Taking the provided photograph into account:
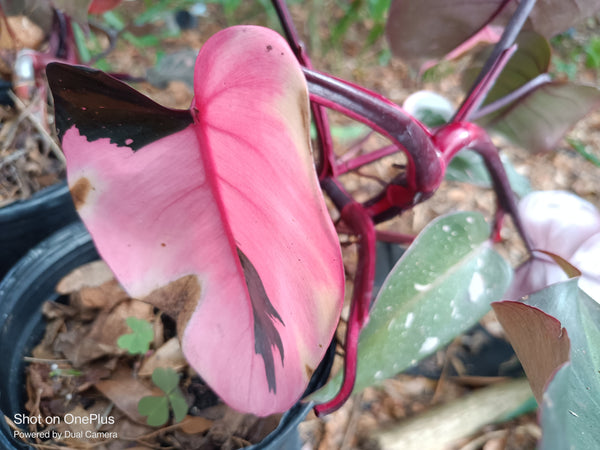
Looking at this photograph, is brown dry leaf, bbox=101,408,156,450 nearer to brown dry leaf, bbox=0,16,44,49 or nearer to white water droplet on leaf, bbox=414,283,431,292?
white water droplet on leaf, bbox=414,283,431,292

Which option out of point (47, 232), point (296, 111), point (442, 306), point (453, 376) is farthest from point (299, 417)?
point (47, 232)

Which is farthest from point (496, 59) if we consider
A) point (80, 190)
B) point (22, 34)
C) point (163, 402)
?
point (22, 34)

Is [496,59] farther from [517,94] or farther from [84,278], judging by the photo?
[84,278]

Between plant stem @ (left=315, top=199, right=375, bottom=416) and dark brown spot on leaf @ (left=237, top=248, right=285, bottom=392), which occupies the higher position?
dark brown spot on leaf @ (left=237, top=248, right=285, bottom=392)

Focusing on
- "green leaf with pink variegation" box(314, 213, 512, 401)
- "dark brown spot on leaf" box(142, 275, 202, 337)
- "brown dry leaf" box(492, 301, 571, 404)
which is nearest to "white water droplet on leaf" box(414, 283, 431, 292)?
"green leaf with pink variegation" box(314, 213, 512, 401)

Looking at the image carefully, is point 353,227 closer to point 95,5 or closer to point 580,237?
point 580,237
